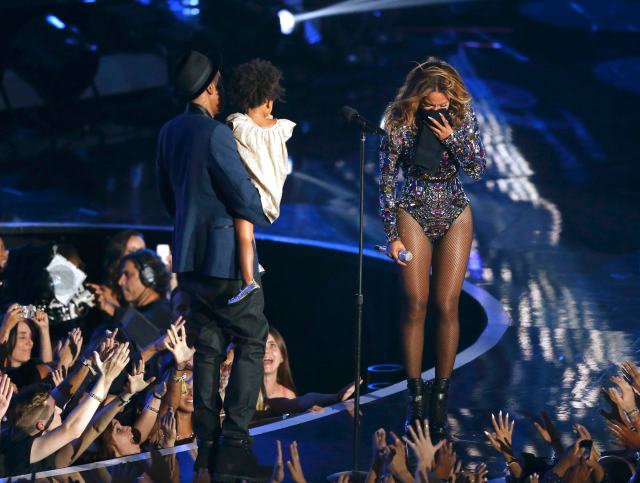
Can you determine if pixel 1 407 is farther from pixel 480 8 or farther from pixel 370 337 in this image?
pixel 480 8

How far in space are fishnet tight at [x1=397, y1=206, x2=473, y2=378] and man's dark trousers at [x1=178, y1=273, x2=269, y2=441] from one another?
2.27 feet

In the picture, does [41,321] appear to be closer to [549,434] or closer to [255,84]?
[255,84]

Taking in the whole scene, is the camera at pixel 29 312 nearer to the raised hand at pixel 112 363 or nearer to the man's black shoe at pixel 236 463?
the raised hand at pixel 112 363

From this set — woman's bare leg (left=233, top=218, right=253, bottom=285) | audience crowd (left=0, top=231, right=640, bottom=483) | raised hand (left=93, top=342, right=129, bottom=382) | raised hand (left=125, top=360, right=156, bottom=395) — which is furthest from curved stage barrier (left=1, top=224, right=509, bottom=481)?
woman's bare leg (left=233, top=218, right=253, bottom=285)

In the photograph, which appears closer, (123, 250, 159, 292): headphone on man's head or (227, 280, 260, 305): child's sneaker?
(227, 280, 260, 305): child's sneaker

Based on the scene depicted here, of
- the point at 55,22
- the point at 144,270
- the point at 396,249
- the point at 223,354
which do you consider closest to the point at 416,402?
the point at 396,249

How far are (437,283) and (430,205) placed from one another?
0.29 meters

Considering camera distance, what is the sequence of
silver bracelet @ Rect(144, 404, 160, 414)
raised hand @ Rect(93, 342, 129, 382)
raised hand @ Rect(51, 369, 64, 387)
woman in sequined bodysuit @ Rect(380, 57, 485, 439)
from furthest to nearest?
raised hand @ Rect(51, 369, 64, 387) → silver bracelet @ Rect(144, 404, 160, 414) → woman in sequined bodysuit @ Rect(380, 57, 485, 439) → raised hand @ Rect(93, 342, 129, 382)

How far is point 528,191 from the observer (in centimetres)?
911

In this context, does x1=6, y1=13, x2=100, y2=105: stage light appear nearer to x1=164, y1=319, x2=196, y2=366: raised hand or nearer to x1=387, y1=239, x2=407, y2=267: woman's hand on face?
x1=164, y1=319, x2=196, y2=366: raised hand

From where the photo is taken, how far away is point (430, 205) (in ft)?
15.1

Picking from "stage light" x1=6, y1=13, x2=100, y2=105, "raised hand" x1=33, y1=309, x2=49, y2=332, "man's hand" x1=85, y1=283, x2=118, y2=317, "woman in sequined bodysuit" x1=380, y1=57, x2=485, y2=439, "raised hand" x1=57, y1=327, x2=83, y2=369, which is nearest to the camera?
"woman in sequined bodysuit" x1=380, y1=57, x2=485, y2=439

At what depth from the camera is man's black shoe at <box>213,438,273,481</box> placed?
4035 millimetres

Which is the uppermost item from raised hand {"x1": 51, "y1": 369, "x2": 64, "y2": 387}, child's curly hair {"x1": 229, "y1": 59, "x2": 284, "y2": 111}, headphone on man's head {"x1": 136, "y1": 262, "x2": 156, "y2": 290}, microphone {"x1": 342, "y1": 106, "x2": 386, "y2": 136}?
child's curly hair {"x1": 229, "y1": 59, "x2": 284, "y2": 111}
